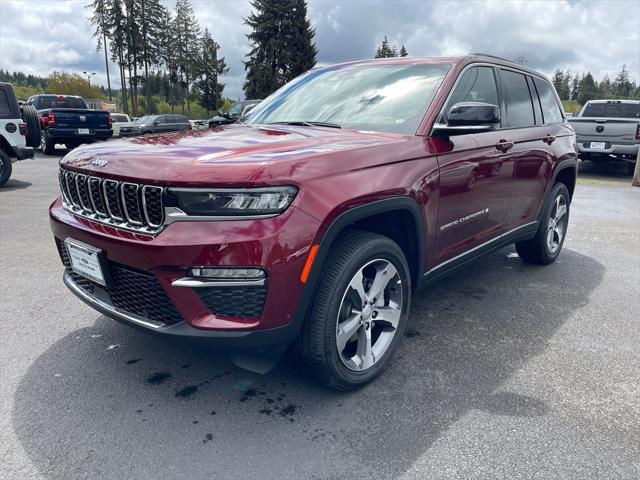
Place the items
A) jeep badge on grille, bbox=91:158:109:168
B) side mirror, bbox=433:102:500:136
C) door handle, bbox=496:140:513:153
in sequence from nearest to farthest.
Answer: jeep badge on grille, bbox=91:158:109:168
side mirror, bbox=433:102:500:136
door handle, bbox=496:140:513:153

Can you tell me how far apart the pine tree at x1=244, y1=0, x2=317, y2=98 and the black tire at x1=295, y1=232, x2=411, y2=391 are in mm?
46870

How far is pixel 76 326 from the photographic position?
340 centimetres

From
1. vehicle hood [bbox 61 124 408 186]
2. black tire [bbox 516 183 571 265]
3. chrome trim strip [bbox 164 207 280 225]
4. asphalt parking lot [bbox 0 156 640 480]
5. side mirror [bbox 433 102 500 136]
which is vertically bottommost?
Result: asphalt parking lot [bbox 0 156 640 480]

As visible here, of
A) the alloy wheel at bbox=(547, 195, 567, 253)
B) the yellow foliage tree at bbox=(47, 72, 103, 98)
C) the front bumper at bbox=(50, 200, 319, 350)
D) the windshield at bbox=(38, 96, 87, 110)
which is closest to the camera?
the front bumper at bbox=(50, 200, 319, 350)

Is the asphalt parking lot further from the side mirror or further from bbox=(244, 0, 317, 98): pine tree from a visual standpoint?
bbox=(244, 0, 317, 98): pine tree

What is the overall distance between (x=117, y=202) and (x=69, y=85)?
283 feet

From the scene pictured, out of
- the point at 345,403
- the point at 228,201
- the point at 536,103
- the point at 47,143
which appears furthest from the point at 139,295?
the point at 47,143

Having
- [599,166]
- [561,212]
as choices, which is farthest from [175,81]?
[561,212]

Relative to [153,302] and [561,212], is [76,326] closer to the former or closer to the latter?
[153,302]

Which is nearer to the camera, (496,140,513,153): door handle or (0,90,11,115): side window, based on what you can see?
(496,140,513,153): door handle

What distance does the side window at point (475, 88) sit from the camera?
3.21 m

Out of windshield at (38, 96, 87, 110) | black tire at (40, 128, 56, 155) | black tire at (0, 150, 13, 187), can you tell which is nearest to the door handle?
black tire at (0, 150, 13, 187)

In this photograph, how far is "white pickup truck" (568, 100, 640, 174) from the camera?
11.7m

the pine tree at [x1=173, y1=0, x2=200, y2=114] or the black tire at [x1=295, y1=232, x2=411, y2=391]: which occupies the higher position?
the pine tree at [x1=173, y1=0, x2=200, y2=114]
